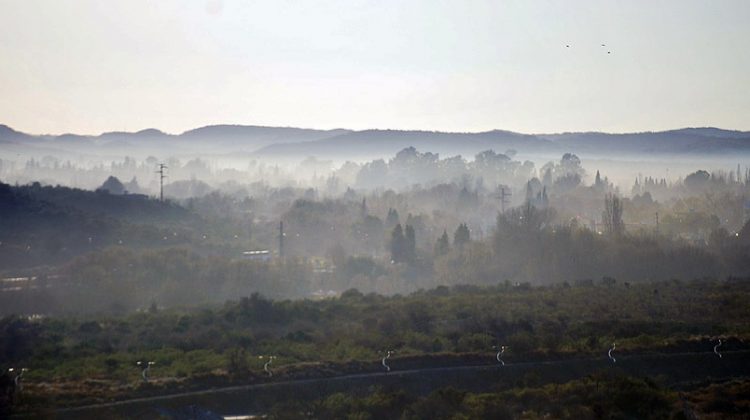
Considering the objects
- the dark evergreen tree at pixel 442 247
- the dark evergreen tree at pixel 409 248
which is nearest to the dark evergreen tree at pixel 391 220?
the dark evergreen tree at pixel 409 248

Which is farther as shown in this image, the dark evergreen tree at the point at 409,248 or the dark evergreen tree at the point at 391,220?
the dark evergreen tree at the point at 391,220

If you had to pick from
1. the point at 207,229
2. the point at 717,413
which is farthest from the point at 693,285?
the point at 207,229

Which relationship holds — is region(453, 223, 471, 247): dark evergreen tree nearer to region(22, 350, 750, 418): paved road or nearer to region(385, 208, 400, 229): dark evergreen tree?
region(385, 208, 400, 229): dark evergreen tree

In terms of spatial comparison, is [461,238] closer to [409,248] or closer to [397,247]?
[409,248]

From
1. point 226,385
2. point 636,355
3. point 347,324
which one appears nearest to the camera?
point 226,385

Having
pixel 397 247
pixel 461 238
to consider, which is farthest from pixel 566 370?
pixel 461 238

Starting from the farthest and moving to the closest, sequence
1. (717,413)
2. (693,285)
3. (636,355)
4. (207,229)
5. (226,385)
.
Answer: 1. (207,229)
2. (693,285)
3. (636,355)
4. (226,385)
5. (717,413)

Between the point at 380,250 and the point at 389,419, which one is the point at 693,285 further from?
the point at 380,250

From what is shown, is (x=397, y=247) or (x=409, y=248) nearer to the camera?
(x=409, y=248)

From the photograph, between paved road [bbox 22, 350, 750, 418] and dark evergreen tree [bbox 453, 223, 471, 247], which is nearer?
paved road [bbox 22, 350, 750, 418]

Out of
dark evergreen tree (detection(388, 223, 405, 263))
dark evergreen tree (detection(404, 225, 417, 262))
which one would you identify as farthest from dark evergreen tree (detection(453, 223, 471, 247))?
dark evergreen tree (detection(388, 223, 405, 263))

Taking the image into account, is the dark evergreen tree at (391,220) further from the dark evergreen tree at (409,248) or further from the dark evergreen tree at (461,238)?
the dark evergreen tree at (409,248)
